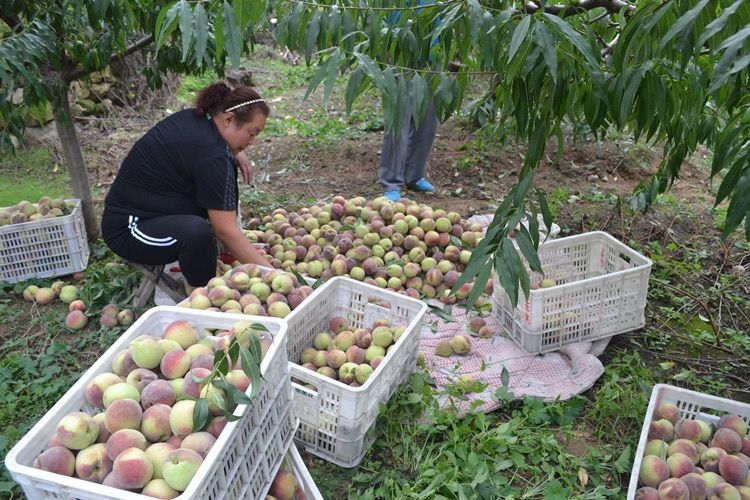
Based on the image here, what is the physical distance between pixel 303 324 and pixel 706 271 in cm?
263

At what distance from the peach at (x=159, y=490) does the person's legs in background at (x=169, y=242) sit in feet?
5.61

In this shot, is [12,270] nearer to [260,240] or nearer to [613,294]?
[260,240]

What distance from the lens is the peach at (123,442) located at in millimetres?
1604

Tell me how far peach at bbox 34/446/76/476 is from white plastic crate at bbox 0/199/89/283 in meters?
2.39

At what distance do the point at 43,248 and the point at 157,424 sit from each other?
2.48 m

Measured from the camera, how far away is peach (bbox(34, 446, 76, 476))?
154 centimetres

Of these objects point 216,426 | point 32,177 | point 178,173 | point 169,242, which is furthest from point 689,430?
point 32,177

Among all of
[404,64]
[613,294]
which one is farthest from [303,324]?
[613,294]

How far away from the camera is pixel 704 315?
11.1 ft

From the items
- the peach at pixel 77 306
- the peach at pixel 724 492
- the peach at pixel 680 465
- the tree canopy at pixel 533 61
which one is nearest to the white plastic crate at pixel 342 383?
the tree canopy at pixel 533 61

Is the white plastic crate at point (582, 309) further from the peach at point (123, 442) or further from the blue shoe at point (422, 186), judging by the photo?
the blue shoe at point (422, 186)

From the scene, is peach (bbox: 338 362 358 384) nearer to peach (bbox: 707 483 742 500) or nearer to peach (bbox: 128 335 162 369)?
peach (bbox: 128 335 162 369)

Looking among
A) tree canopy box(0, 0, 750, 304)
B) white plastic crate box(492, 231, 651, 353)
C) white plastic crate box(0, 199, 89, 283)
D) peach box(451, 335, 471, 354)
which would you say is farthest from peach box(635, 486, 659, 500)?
white plastic crate box(0, 199, 89, 283)

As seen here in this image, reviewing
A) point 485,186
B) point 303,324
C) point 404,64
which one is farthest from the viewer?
point 485,186
